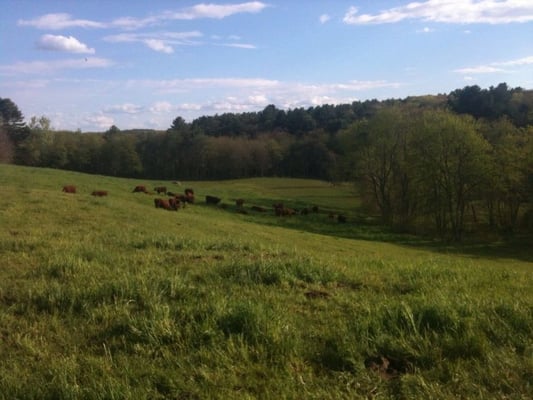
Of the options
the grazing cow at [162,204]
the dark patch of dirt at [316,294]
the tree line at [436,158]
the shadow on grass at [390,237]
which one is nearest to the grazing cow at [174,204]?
the grazing cow at [162,204]

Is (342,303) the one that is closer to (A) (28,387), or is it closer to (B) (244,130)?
(A) (28,387)

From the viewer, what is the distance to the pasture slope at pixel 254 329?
3.99 meters

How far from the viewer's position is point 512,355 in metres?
4.40

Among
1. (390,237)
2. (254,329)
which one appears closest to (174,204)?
(390,237)

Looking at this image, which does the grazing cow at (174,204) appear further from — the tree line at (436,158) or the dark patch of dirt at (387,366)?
the dark patch of dirt at (387,366)

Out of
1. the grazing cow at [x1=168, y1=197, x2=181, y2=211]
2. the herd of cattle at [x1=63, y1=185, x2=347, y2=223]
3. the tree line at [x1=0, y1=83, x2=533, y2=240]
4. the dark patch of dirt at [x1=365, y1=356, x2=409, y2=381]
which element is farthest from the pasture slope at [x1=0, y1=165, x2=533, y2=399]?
the tree line at [x1=0, y1=83, x2=533, y2=240]

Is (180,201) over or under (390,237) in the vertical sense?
over

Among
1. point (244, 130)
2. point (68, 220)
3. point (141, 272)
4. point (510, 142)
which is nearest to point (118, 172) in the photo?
point (244, 130)

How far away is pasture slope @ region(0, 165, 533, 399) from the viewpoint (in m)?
3.99

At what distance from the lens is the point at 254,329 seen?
4.92 m

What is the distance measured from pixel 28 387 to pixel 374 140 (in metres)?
60.5

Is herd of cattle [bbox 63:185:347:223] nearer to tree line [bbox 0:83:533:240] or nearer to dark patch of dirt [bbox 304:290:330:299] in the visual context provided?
tree line [bbox 0:83:533:240]

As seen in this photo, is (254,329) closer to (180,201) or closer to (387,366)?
(387,366)

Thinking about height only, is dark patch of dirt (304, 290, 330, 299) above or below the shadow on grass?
above
